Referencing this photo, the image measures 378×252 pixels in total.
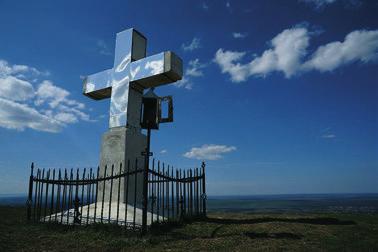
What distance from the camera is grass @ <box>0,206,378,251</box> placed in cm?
584

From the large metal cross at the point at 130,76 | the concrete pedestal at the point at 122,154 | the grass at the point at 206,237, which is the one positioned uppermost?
the large metal cross at the point at 130,76

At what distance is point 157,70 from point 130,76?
3.90 ft

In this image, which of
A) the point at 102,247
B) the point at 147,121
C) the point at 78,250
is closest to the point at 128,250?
the point at 102,247

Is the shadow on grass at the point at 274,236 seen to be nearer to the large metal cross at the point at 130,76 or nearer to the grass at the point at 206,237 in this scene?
the grass at the point at 206,237

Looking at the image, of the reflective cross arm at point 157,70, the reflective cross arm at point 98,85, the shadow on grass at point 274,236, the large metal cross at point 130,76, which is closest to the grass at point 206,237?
the shadow on grass at point 274,236

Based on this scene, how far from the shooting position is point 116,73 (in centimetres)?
1064

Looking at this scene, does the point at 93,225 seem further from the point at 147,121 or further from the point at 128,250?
the point at 147,121

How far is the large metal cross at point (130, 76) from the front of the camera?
31.6ft

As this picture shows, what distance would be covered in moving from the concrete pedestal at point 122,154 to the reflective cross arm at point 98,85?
80.5 inches

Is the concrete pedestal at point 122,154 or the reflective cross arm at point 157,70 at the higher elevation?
the reflective cross arm at point 157,70

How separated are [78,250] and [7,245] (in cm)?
170

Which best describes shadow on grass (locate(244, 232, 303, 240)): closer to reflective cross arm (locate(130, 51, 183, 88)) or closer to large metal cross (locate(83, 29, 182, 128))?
large metal cross (locate(83, 29, 182, 128))

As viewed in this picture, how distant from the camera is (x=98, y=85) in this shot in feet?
36.4

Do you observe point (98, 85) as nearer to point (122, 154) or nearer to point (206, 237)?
point (122, 154)
